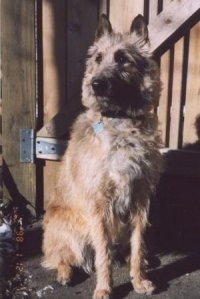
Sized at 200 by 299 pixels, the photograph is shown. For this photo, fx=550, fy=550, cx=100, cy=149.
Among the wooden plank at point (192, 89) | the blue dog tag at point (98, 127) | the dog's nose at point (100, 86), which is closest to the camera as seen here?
the dog's nose at point (100, 86)

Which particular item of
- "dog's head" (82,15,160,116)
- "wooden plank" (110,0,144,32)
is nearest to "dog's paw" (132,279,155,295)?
"dog's head" (82,15,160,116)

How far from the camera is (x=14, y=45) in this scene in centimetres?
491

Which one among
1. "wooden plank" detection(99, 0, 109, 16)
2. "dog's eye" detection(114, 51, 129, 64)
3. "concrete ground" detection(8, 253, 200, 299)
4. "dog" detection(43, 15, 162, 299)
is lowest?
"concrete ground" detection(8, 253, 200, 299)

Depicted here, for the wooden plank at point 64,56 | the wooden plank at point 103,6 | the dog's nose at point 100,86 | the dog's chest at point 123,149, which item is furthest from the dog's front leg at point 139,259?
the wooden plank at point 103,6

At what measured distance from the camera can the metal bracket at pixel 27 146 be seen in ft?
16.7

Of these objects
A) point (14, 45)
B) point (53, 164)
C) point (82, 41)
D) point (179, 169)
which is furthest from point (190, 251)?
point (14, 45)

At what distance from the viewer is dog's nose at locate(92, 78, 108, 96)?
3.79m

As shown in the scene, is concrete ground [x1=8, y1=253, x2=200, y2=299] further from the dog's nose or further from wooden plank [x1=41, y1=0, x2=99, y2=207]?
the dog's nose

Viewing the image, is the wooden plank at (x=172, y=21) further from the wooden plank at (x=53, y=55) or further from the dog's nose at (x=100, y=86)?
the dog's nose at (x=100, y=86)

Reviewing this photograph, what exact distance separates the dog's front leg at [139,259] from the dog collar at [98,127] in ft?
2.33

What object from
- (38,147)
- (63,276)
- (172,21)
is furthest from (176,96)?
(63,276)

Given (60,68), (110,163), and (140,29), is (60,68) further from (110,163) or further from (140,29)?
(110,163)

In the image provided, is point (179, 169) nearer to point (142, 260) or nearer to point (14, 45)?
point (142, 260)

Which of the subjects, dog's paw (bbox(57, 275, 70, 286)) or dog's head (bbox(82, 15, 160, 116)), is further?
dog's paw (bbox(57, 275, 70, 286))
